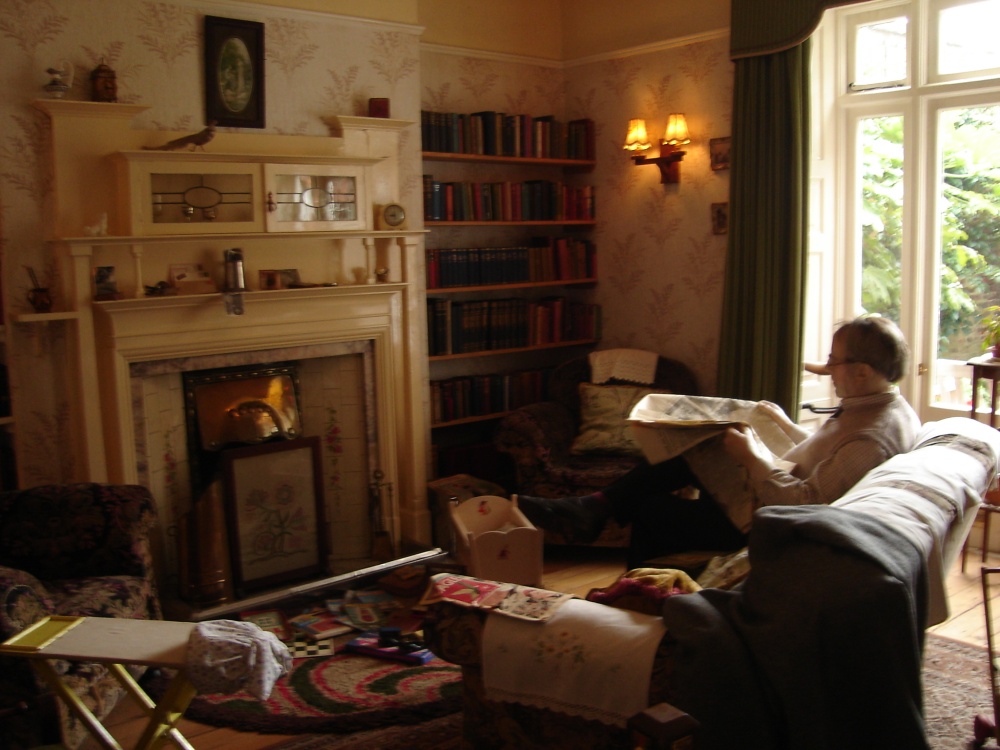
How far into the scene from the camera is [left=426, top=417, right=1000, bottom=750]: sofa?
5.96ft

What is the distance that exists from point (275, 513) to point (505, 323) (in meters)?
1.70

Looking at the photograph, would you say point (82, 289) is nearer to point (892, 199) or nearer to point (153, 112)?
point (153, 112)

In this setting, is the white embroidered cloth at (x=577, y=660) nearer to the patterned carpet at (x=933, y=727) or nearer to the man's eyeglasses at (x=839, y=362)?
the patterned carpet at (x=933, y=727)

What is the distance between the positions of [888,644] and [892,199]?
324 cm

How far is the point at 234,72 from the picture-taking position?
3.94 m

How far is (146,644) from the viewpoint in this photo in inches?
86.5

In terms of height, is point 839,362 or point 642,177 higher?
point 642,177

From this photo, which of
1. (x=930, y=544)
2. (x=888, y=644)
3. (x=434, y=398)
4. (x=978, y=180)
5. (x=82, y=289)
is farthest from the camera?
(x=434, y=398)

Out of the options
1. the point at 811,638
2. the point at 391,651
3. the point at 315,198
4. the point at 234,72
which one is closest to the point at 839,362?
the point at 811,638

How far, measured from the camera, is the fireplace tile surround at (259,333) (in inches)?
142

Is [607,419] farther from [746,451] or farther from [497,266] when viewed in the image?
[746,451]

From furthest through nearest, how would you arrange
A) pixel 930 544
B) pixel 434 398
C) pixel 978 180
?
pixel 434 398 < pixel 978 180 < pixel 930 544

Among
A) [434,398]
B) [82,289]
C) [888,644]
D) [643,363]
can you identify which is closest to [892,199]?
[643,363]

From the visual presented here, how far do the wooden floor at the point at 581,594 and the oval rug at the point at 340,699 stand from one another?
2.2 inches
